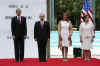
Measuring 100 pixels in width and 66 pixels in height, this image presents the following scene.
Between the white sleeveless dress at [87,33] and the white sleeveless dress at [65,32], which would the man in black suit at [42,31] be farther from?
the white sleeveless dress at [87,33]

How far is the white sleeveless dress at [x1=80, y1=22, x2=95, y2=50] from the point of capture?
40.6 ft

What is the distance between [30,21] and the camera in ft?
→ 46.5

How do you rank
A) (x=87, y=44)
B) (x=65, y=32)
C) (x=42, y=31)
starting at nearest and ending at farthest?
(x=42, y=31) → (x=65, y=32) → (x=87, y=44)

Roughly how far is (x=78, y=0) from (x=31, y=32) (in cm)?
1101

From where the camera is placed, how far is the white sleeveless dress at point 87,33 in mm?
12367

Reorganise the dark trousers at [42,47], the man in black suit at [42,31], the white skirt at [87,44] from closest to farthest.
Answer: the man in black suit at [42,31], the dark trousers at [42,47], the white skirt at [87,44]

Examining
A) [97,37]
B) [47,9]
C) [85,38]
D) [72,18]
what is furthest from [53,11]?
[85,38]

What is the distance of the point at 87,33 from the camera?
40.9ft

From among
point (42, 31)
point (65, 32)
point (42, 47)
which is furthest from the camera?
point (65, 32)

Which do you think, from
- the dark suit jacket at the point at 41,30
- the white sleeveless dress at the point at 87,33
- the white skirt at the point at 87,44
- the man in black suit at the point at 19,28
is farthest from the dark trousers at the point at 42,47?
the white skirt at the point at 87,44

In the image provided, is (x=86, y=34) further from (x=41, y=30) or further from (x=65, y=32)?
(x=41, y=30)

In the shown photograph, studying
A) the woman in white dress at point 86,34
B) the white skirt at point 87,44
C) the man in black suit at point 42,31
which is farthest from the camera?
the white skirt at point 87,44

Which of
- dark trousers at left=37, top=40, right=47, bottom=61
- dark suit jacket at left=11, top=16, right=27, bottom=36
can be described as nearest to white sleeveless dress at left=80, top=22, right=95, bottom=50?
dark trousers at left=37, top=40, right=47, bottom=61

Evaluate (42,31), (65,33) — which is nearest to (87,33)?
(65,33)
